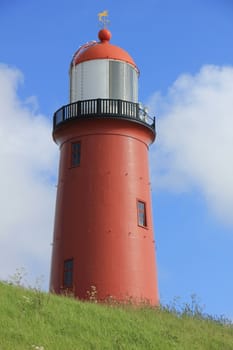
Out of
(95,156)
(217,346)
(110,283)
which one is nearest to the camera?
(217,346)

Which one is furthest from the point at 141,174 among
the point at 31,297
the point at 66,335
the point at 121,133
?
the point at 66,335

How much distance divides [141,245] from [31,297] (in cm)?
733

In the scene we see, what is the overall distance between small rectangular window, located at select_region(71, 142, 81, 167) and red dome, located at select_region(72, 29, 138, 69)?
313 cm

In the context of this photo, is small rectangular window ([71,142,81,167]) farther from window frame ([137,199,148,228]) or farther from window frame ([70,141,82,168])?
window frame ([137,199,148,228])

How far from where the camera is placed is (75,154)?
25609 millimetres

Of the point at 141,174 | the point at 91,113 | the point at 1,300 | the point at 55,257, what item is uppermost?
the point at 91,113

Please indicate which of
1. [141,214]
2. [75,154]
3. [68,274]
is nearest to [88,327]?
[68,274]

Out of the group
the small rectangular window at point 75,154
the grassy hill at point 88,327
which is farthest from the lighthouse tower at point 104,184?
the grassy hill at point 88,327

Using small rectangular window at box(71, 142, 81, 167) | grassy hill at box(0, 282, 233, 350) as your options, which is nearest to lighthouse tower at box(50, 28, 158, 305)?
small rectangular window at box(71, 142, 81, 167)

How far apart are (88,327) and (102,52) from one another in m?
12.6

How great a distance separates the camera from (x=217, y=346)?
1697 centimetres

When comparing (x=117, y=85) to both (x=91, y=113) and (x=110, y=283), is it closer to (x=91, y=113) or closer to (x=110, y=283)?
(x=91, y=113)

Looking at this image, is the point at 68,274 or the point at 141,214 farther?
the point at 141,214

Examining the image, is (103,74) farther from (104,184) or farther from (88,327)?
(88,327)
